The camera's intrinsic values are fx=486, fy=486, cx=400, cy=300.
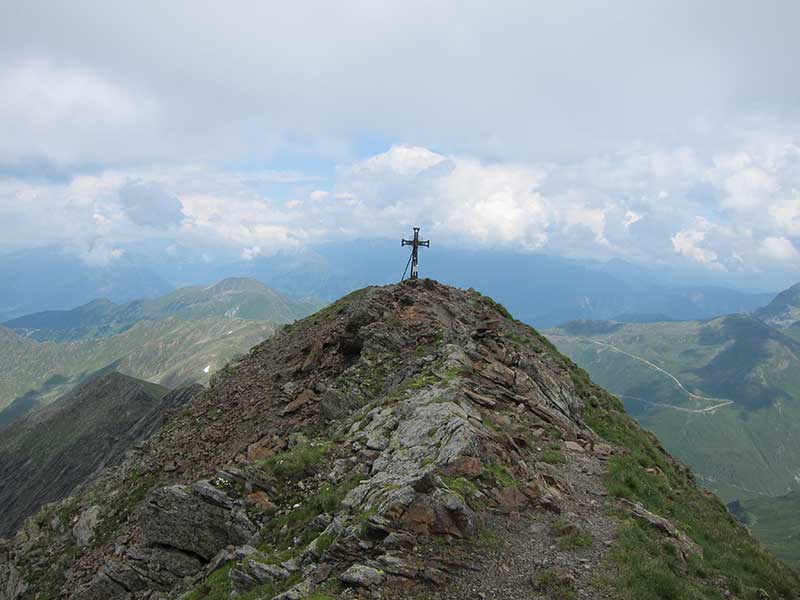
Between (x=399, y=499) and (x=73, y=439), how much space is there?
16056 centimetres

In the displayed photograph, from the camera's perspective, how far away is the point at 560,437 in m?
21.5

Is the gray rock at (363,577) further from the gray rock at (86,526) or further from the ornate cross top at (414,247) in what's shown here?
the ornate cross top at (414,247)

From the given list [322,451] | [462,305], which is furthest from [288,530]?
[462,305]

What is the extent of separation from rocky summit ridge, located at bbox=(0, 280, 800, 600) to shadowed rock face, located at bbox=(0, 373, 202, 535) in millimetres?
73189

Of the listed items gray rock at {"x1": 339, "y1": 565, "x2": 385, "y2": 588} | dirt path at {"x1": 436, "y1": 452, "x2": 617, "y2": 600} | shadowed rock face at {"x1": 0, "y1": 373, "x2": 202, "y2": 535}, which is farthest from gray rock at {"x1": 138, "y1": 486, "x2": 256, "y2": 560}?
shadowed rock face at {"x1": 0, "y1": 373, "x2": 202, "y2": 535}

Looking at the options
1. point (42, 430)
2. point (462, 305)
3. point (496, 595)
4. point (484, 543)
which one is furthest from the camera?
point (42, 430)

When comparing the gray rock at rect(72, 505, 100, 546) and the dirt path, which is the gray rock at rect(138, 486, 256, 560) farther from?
the dirt path

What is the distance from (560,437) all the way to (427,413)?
22.9 ft

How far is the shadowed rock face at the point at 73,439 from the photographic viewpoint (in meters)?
104

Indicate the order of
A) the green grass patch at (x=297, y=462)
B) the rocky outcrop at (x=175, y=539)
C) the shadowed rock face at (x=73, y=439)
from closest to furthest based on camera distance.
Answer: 1. the rocky outcrop at (x=175, y=539)
2. the green grass patch at (x=297, y=462)
3. the shadowed rock face at (x=73, y=439)

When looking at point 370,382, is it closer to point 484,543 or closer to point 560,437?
point 560,437

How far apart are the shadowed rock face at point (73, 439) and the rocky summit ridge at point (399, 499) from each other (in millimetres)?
73189

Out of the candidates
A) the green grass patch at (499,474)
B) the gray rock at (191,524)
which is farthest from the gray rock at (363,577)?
the gray rock at (191,524)

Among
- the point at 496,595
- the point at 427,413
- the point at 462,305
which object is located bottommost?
the point at 496,595
